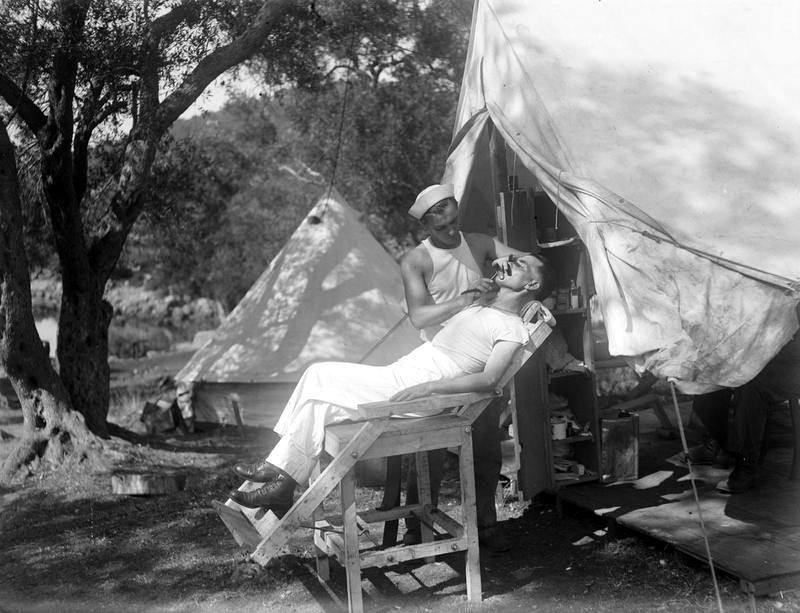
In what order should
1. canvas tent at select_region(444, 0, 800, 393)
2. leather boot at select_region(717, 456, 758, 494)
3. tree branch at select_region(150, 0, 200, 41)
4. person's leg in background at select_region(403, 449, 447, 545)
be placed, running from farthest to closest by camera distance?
tree branch at select_region(150, 0, 200, 41)
leather boot at select_region(717, 456, 758, 494)
person's leg in background at select_region(403, 449, 447, 545)
canvas tent at select_region(444, 0, 800, 393)

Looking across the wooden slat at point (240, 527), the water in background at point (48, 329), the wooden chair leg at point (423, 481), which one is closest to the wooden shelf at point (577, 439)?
the wooden chair leg at point (423, 481)

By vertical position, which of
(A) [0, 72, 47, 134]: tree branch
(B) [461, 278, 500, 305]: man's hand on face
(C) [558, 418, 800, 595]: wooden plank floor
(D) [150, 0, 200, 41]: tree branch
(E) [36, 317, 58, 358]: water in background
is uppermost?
(D) [150, 0, 200, 41]: tree branch

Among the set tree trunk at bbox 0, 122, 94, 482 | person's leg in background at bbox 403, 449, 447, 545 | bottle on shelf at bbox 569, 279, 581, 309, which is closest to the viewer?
person's leg in background at bbox 403, 449, 447, 545

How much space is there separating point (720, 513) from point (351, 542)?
1.96 metres

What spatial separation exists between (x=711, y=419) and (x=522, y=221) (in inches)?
62.0

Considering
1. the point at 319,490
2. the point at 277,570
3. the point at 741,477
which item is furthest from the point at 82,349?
the point at 741,477

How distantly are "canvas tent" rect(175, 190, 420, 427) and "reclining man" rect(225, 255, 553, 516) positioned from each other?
202 inches

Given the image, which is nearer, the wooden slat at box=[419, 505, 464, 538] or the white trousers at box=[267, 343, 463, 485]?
the white trousers at box=[267, 343, 463, 485]

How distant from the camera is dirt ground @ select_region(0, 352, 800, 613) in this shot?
4078mm

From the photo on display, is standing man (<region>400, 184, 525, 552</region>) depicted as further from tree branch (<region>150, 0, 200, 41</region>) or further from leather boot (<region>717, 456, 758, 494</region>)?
tree branch (<region>150, 0, 200, 41</region>)

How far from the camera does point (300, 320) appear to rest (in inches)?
397

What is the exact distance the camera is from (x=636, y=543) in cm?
459

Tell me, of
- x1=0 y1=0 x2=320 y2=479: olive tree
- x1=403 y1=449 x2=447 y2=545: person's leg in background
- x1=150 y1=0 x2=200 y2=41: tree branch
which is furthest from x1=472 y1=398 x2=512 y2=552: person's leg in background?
x1=150 y1=0 x2=200 y2=41: tree branch

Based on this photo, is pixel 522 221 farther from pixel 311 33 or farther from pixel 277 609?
pixel 311 33
